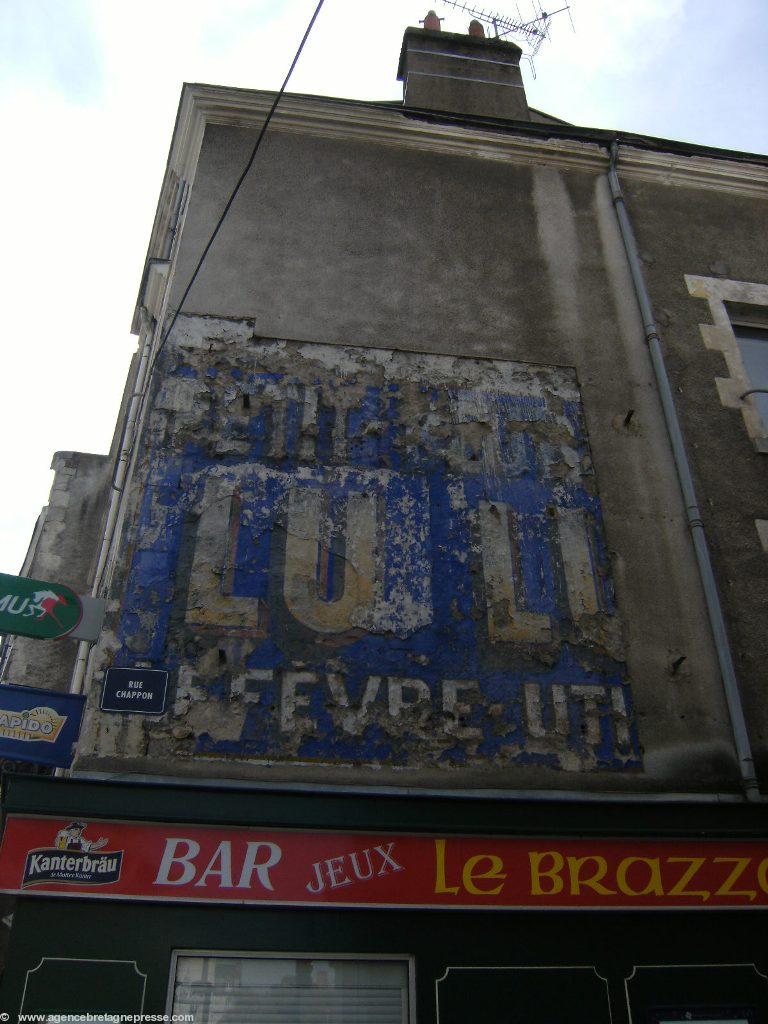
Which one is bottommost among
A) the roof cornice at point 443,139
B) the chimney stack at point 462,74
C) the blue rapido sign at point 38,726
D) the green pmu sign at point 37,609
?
the blue rapido sign at point 38,726

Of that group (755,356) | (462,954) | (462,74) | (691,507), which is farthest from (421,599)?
(462,74)

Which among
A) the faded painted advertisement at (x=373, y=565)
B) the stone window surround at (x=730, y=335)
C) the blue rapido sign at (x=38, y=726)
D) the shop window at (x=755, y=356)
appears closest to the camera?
the blue rapido sign at (x=38, y=726)

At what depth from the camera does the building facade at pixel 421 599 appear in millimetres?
3713

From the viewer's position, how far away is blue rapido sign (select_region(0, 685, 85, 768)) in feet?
12.8

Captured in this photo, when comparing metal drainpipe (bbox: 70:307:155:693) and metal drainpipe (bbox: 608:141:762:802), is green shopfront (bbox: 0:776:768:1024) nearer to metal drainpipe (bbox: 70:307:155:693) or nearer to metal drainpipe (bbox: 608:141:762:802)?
metal drainpipe (bbox: 608:141:762:802)

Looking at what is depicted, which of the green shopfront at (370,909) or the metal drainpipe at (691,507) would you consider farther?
the metal drainpipe at (691,507)

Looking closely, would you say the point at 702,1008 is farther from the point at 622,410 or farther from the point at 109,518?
the point at 109,518

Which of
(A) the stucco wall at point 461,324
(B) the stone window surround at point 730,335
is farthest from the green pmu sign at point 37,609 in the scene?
(B) the stone window surround at point 730,335

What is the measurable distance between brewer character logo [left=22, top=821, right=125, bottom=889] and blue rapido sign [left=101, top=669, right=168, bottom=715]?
1.95 ft

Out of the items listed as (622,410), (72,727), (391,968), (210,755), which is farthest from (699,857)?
(72,727)

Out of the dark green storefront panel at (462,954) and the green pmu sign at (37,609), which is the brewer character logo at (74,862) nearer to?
the dark green storefront panel at (462,954)

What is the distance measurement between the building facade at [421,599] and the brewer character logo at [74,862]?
1 cm

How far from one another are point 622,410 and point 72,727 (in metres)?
3.98

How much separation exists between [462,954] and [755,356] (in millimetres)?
4844
